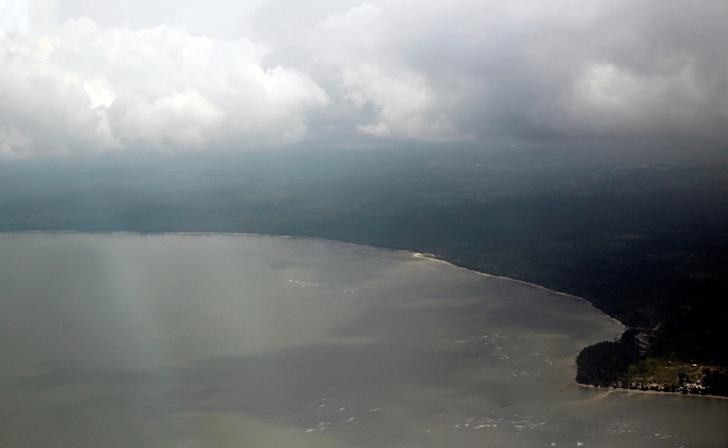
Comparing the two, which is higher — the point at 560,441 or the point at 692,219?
the point at 692,219

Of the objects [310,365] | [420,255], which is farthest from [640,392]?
[420,255]

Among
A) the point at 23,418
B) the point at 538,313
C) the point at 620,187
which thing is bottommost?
the point at 23,418

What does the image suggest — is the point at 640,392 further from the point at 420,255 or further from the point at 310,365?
the point at 420,255

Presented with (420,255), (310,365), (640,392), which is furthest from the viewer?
(420,255)

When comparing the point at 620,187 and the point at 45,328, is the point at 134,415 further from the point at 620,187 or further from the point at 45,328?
the point at 620,187

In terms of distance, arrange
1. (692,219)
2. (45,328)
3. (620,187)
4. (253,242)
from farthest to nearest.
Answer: (620,187), (253,242), (692,219), (45,328)

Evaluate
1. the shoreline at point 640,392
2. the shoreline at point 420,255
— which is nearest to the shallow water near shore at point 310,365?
the shoreline at point 640,392

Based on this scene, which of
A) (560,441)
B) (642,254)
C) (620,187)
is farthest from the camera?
(620,187)

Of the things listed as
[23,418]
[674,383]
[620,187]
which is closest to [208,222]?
[620,187]
